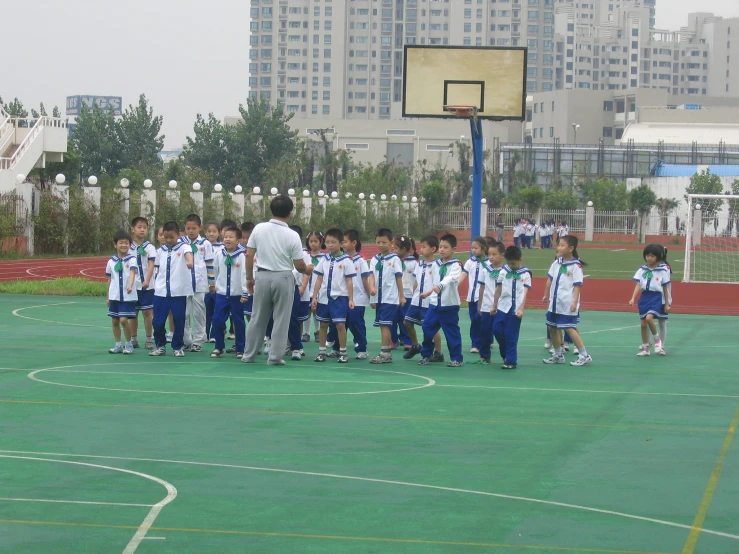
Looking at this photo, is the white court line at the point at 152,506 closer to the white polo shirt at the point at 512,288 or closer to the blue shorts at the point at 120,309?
the blue shorts at the point at 120,309

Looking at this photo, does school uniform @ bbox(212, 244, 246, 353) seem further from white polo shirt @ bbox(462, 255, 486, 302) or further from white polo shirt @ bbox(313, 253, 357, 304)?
white polo shirt @ bbox(462, 255, 486, 302)

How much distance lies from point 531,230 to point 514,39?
93235 millimetres

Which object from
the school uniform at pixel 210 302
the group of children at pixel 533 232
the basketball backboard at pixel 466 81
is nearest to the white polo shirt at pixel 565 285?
the school uniform at pixel 210 302

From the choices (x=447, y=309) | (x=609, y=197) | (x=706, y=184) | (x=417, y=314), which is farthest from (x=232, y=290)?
A: (x=706, y=184)

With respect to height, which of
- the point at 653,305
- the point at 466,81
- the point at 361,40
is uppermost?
the point at 361,40

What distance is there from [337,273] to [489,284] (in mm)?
1684

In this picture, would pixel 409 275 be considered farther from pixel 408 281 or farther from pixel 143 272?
pixel 143 272

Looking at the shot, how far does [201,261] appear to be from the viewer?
13.5 meters

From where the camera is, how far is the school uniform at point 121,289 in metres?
12.9

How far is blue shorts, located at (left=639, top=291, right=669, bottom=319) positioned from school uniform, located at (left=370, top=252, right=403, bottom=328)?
10.2 ft

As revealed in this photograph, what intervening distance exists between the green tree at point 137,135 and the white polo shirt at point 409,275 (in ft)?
204

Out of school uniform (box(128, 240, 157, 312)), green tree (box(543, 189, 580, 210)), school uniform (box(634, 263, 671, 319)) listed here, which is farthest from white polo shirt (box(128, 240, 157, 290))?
green tree (box(543, 189, 580, 210))

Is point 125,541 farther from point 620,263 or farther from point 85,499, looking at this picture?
point 620,263

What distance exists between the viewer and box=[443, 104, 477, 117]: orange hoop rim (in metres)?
20.2
